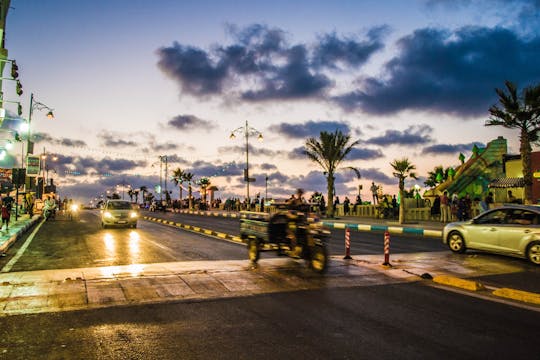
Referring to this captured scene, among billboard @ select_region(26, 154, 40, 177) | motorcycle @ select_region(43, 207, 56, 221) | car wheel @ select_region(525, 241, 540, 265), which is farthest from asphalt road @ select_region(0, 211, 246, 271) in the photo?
billboard @ select_region(26, 154, 40, 177)

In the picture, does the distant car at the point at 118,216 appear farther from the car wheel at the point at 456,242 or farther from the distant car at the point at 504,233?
the distant car at the point at 504,233

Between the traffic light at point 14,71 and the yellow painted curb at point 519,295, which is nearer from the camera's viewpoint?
the yellow painted curb at point 519,295

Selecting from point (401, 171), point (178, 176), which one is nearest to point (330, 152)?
point (401, 171)

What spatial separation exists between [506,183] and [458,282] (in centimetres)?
3431

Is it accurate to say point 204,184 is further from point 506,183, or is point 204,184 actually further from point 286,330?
point 286,330

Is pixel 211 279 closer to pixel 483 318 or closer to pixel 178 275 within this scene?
pixel 178 275

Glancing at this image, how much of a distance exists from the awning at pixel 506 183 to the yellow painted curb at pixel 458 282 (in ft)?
109

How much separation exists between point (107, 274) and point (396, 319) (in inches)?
254

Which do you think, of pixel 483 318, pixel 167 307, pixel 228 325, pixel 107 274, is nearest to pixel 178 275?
pixel 107 274

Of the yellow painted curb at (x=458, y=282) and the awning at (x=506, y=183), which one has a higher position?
the awning at (x=506, y=183)

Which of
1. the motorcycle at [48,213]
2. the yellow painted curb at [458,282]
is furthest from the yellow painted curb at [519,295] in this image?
the motorcycle at [48,213]

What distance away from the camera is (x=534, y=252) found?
11156 millimetres

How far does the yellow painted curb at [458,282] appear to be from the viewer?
8195 mm

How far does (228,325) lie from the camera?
568 cm
